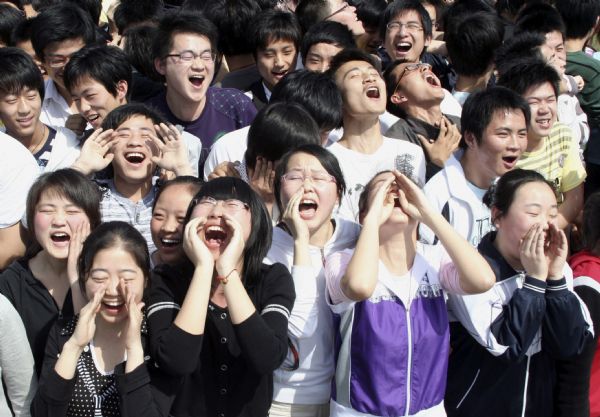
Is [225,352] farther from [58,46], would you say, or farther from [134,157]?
[58,46]

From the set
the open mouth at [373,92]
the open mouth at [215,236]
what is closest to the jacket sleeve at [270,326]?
the open mouth at [215,236]

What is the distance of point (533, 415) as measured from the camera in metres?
3.65

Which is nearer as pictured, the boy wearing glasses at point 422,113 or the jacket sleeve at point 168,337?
the jacket sleeve at point 168,337

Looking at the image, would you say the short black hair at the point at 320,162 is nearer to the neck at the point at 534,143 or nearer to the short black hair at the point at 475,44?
the neck at the point at 534,143

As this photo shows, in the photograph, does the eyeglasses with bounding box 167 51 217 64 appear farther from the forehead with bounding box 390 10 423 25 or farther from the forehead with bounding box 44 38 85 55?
the forehead with bounding box 390 10 423 25

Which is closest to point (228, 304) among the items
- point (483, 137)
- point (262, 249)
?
point (262, 249)

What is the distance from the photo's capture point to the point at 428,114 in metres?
5.24

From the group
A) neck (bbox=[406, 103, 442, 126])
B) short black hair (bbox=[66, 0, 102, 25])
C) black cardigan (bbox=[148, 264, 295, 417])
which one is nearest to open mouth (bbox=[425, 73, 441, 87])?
neck (bbox=[406, 103, 442, 126])

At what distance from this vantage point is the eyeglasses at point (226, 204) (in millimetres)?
3334

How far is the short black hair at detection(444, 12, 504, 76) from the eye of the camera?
577 centimetres

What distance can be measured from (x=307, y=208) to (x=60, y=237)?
95 centimetres

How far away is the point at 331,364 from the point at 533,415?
32.4 inches

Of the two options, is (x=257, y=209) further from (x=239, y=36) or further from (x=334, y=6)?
(x=334, y=6)

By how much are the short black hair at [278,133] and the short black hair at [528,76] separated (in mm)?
1305
